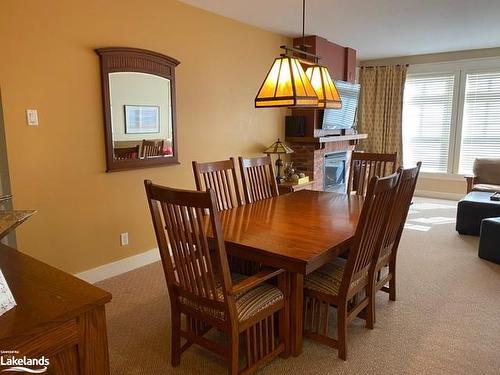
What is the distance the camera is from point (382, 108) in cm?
707

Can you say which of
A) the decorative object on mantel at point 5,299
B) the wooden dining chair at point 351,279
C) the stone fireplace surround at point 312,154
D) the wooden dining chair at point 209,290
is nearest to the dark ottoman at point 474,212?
the stone fireplace surround at point 312,154

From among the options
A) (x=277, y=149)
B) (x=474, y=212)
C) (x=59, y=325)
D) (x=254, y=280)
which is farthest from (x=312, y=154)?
(x=59, y=325)

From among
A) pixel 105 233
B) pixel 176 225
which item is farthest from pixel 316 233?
pixel 105 233

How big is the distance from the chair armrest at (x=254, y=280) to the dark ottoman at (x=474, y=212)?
355 centimetres

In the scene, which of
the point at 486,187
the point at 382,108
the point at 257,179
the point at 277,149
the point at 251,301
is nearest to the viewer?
the point at 251,301

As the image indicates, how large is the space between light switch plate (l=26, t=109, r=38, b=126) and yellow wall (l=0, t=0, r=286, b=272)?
0.04 metres

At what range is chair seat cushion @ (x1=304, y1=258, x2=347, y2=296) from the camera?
2.11m

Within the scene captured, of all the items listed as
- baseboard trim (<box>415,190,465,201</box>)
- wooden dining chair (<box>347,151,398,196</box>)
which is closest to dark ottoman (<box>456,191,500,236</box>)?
wooden dining chair (<box>347,151,398,196</box>)

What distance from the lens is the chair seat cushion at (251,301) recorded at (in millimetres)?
1810

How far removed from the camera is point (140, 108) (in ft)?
11.0

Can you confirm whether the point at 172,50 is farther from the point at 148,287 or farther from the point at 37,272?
A: the point at 37,272

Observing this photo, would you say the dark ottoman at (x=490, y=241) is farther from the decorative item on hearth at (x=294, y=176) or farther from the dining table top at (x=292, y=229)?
the decorative item on hearth at (x=294, y=176)

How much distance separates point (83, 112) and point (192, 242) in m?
1.87

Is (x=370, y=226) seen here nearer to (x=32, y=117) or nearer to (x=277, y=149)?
(x=32, y=117)
